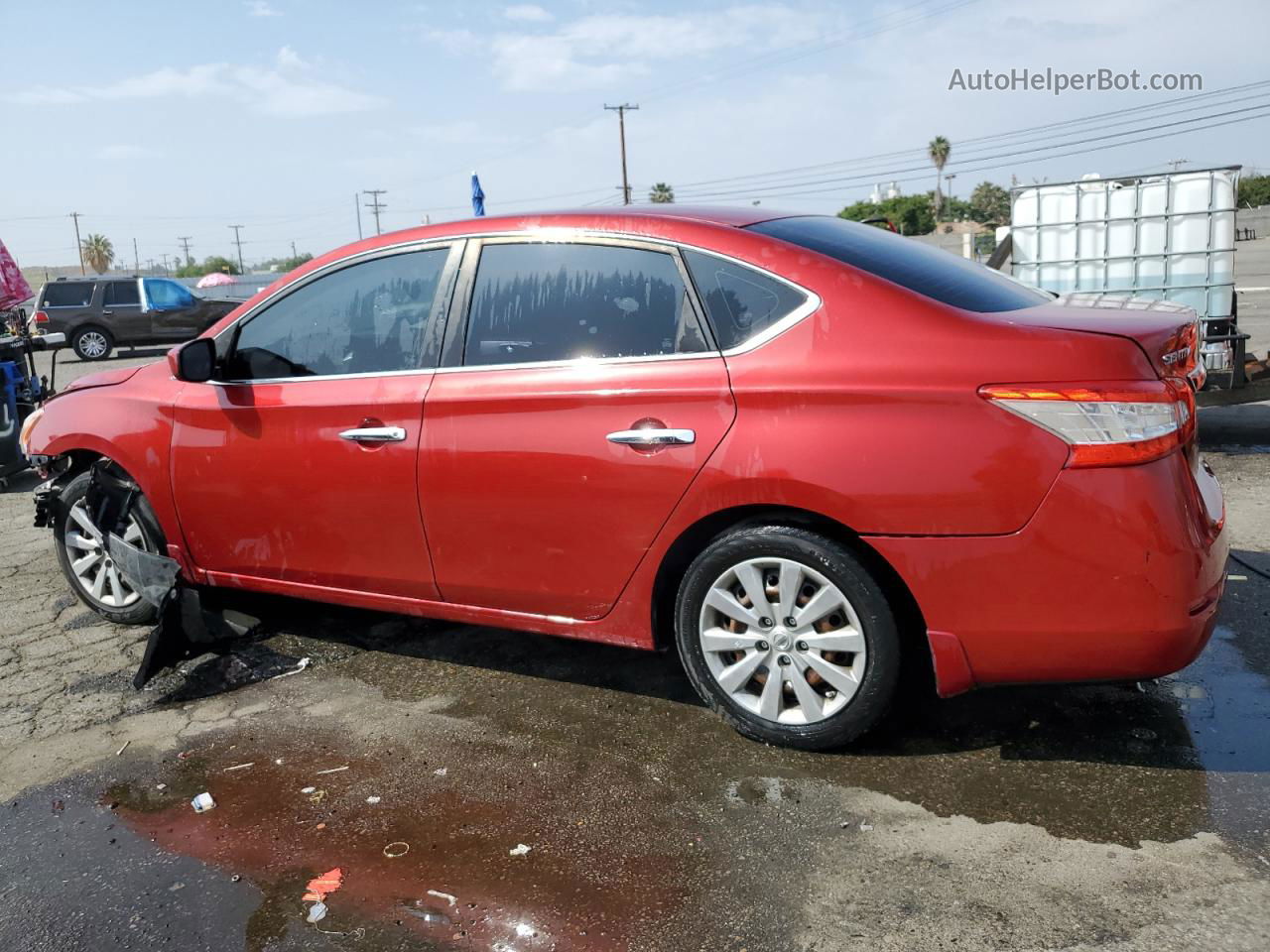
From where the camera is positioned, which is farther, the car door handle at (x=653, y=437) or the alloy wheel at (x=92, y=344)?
the alloy wheel at (x=92, y=344)

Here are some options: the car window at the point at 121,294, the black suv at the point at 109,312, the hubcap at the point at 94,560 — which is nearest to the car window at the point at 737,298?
the hubcap at the point at 94,560

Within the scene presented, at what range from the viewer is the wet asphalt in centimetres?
247

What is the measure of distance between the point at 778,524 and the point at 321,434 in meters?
1.71

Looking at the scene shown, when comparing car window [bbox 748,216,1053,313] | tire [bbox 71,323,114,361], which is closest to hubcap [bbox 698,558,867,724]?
car window [bbox 748,216,1053,313]

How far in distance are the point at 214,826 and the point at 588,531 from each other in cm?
139

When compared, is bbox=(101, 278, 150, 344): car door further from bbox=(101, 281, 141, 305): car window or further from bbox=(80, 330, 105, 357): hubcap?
bbox=(80, 330, 105, 357): hubcap

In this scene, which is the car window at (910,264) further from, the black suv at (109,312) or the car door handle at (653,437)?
the black suv at (109,312)

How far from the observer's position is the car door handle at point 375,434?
3.62m

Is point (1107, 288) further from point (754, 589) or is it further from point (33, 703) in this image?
point (33, 703)

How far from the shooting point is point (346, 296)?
12.9 feet

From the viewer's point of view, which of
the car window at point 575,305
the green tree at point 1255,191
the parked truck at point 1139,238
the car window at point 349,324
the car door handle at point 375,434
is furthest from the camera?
the green tree at point 1255,191

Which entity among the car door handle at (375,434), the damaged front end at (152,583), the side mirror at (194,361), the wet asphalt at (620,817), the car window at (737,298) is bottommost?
Answer: the wet asphalt at (620,817)

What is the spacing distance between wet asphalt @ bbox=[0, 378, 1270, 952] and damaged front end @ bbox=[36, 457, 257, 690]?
0.18 metres

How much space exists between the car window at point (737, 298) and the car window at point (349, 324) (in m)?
1.04
